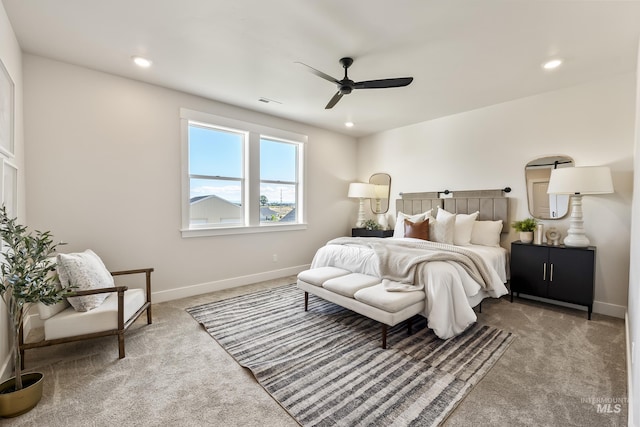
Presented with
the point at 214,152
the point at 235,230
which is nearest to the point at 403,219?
the point at 235,230

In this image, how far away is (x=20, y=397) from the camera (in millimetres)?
1644

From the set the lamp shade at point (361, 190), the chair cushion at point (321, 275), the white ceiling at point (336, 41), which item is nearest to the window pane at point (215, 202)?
the white ceiling at point (336, 41)

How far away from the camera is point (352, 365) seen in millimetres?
2184

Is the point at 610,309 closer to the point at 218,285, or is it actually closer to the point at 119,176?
the point at 218,285

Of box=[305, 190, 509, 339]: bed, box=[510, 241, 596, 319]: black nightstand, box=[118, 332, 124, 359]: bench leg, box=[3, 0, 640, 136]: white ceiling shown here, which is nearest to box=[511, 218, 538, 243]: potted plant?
box=[510, 241, 596, 319]: black nightstand

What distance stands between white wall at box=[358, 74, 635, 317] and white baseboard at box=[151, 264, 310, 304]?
276 cm

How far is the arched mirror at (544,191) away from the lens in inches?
139

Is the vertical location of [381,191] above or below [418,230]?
above

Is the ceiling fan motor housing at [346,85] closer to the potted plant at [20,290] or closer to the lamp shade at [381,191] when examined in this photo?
the potted plant at [20,290]

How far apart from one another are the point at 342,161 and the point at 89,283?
456 cm

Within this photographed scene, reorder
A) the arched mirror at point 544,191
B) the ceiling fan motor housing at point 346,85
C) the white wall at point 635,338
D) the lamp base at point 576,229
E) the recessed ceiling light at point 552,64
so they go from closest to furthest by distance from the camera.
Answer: the white wall at point 635,338 → the ceiling fan motor housing at point 346,85 → the recessed ceiling light at point 552,64 → the lamp base at point 576,229 → the arched mirror at point 544,191

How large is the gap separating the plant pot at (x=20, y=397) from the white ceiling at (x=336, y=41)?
267 centimetres

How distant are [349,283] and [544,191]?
118 inches

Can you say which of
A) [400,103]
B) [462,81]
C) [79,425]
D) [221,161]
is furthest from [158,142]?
[462,81]
